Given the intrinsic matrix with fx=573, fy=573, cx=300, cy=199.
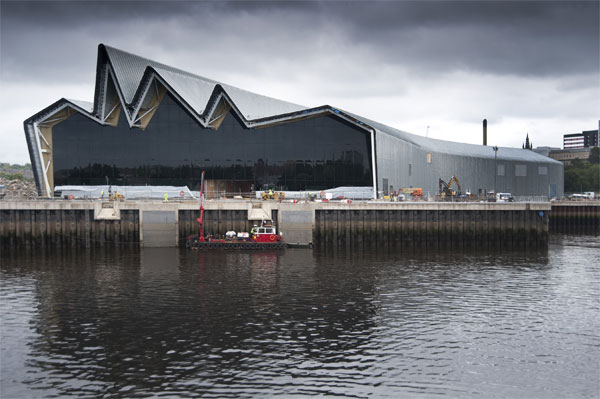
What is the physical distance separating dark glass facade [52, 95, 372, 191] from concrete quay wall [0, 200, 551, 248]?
15.2m

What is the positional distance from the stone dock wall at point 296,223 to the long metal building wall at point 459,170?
14537 mm

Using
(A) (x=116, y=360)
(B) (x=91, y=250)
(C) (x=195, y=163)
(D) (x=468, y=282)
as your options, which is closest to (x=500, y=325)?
(D) (x=468, y=282)

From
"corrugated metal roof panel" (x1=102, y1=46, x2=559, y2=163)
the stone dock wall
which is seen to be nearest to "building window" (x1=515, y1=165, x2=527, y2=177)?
"corrugated metal roof panel" (x1=102, y1=46, x2=559, y2=163)

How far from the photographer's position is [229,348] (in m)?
29.2

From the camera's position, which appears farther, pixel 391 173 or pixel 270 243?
pixel 391 173

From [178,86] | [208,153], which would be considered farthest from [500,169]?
[178,86]

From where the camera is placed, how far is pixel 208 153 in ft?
277

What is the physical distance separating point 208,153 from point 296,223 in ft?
73.2

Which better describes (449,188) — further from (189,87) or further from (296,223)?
(189,87)

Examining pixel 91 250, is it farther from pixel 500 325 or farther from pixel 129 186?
pixel 500 325

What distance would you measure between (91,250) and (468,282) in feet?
140

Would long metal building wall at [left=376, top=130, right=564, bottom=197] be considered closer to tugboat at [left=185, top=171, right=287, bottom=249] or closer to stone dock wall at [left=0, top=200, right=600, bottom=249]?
stone dock wall at [left=0, top=200, right=600, bottom=249]

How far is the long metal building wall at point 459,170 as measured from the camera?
3396 inches

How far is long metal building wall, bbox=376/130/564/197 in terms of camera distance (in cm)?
8625
